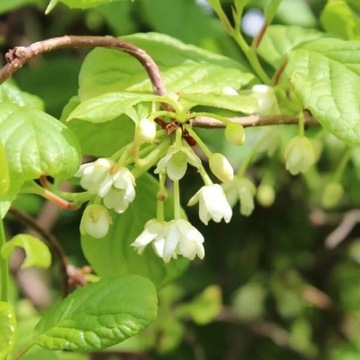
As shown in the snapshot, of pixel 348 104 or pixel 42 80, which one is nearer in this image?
pixel 348 104

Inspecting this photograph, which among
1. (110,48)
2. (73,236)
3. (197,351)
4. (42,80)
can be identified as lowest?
(197,351)

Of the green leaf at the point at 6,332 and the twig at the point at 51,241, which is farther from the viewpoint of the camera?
the twig at the point at 51,241

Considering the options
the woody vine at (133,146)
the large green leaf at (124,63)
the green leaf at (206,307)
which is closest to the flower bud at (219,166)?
the woody vine at (133,146)

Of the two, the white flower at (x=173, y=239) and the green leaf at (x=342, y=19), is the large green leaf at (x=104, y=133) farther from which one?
the green leaf at (x=342, y=19)

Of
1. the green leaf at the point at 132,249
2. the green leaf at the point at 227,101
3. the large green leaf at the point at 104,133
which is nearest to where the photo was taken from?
the green leaf at the point at 227,101

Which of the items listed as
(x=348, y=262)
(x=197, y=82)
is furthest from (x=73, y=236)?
(x=197, y=82)

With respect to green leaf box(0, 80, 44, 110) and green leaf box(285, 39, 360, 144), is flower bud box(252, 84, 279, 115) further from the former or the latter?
green leaf box(0, 80, 44, 110)

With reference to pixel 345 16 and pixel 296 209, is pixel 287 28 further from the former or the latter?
pixel 296 209
